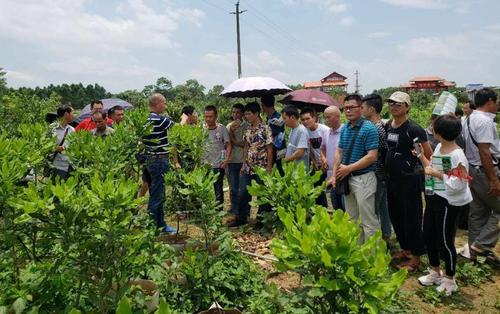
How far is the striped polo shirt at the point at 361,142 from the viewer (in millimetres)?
3600

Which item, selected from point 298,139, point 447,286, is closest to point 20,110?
point 298,139

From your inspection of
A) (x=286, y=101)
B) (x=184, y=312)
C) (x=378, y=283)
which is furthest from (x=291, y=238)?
(x=286, y=101)

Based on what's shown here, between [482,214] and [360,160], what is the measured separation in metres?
1.52

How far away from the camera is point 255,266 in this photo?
12.8 feet

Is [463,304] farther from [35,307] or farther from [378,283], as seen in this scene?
[35,307]

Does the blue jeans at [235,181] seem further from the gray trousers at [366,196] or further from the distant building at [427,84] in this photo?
the distant building at [427,84]

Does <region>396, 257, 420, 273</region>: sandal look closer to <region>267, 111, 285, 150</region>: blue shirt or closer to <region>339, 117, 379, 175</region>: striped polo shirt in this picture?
<region>339, 117, 379, 175</region>: striped polo shirt

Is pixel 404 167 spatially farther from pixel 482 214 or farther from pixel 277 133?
pixel 277 133

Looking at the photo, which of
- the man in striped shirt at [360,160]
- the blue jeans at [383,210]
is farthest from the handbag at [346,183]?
the blue jeans at [383,210]

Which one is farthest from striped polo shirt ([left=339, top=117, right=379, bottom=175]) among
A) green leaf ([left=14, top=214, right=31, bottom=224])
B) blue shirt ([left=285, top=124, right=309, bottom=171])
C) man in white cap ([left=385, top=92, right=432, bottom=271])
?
green leaf ([left=14, top=214, right=31, bottom=224])

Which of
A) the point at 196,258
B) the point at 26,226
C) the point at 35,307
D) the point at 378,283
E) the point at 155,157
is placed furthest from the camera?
the point at 155,157

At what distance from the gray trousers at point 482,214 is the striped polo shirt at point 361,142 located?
1.09 metres

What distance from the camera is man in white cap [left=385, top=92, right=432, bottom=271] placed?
3615mm

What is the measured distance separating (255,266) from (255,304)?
1018 mm
